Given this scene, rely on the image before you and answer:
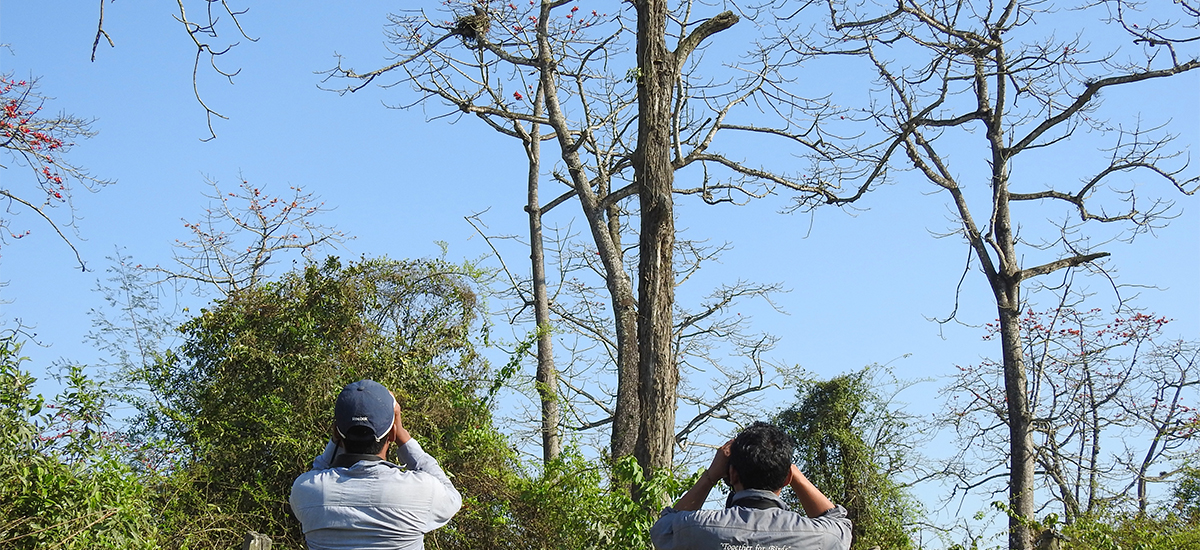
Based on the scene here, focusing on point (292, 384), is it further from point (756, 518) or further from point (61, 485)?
point (756, 518)

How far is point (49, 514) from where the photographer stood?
4.64 metres

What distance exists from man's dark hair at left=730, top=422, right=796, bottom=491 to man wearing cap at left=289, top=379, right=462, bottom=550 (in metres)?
0.89

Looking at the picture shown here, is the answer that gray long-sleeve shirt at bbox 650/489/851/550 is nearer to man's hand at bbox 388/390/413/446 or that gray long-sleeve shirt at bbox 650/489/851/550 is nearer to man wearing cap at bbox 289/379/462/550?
man wearing cap at bbox 289/379/462/550

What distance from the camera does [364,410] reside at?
2887 millimetres

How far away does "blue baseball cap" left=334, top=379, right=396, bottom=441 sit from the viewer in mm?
2889

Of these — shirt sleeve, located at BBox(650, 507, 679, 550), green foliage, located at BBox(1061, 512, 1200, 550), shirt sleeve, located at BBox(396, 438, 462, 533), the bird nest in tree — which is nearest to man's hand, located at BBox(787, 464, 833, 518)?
shirt sleeve, located at BBox(650, 507, 679, 550)

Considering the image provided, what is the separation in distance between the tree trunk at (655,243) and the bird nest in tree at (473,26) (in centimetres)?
441

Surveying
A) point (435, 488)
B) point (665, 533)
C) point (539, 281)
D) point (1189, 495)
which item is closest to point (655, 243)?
point (665, 533)

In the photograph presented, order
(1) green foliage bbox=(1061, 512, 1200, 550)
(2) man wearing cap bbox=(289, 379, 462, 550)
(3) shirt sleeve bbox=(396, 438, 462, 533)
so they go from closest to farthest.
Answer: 1. (2) man wearing cap bbox=(289, 379, 462, 550)
2. (3) shirt sleeve bbox=(396, 438, 462, 533)
3. (1) green foliage bbox=(1061, 512, 1200, 550)

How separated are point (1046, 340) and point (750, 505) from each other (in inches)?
412

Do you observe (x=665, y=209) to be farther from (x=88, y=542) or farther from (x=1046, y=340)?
(x=1046, y=340)

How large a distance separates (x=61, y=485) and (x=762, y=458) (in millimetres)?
3377

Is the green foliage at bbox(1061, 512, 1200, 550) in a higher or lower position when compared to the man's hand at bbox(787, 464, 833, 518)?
higher

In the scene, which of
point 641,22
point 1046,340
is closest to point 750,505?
point 641,22
